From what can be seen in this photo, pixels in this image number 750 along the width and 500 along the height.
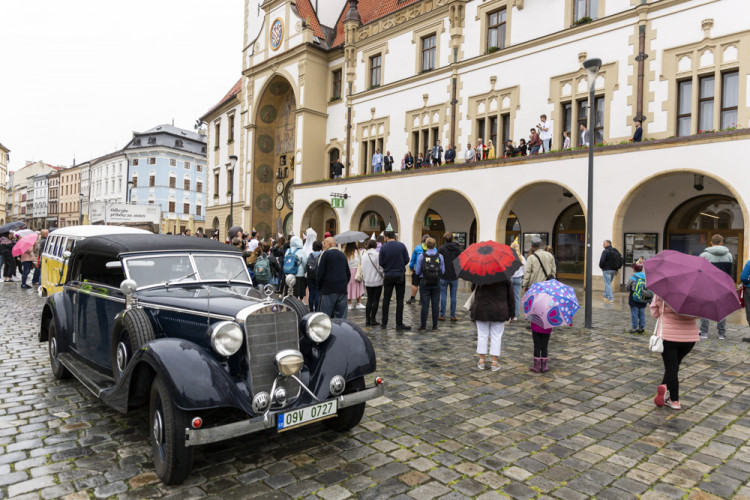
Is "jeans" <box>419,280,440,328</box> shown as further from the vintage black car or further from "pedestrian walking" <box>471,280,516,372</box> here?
the vintage black car

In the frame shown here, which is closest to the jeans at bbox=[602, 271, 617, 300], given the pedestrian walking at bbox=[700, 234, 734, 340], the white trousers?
Result: the pedestrian walking at bbox=[700, 234, 734, 340]

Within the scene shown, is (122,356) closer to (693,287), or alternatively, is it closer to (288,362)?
(288,362)

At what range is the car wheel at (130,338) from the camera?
3.81 m

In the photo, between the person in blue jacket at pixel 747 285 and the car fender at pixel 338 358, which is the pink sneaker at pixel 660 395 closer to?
the car fender at pixel 338 358

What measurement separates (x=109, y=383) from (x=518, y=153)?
628 inches

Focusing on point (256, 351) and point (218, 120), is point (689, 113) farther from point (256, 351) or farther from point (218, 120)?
point (218, 120)

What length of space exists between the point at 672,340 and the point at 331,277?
5.15 metres

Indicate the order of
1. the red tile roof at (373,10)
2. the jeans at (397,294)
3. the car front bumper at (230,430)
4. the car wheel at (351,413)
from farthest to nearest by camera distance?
1. the red tile roof at (373,10)
2. the jeans at (397,294)
3. the car wheel at (351,413)
4. the car front bumper at (230,430)

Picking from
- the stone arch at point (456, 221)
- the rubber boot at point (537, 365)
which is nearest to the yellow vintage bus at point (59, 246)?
the rubber boot at point (537, 365)

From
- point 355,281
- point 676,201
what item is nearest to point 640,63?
point 676,201

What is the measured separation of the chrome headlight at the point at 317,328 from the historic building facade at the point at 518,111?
8.51 m

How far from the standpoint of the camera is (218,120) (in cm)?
3678

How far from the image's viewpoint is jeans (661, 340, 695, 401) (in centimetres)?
472

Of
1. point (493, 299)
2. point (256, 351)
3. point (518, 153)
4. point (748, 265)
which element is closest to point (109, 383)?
point (256, 351)
